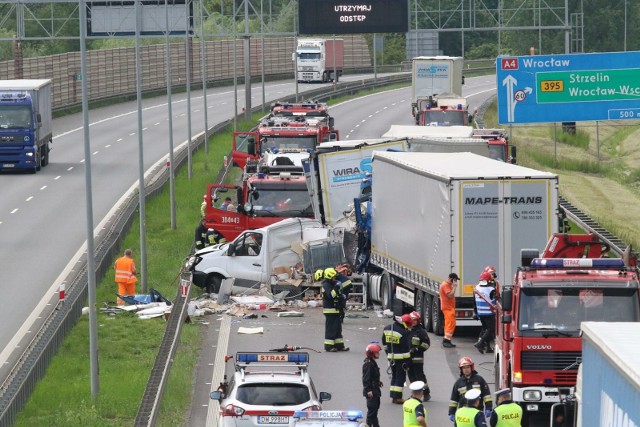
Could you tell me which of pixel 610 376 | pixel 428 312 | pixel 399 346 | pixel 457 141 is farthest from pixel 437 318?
pixel 610 376

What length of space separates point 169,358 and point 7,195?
2986cm

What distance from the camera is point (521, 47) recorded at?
11825cm

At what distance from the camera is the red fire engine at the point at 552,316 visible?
65.3 ft

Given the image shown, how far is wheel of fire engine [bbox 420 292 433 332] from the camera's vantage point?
28.6m

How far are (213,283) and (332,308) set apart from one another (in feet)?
25.7

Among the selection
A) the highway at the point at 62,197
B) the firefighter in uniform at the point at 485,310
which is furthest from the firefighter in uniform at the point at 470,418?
the highway at the point at 62,197

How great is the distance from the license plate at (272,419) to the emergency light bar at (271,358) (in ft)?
3.22

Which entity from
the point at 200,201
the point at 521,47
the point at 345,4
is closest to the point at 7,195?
the point at 200,201

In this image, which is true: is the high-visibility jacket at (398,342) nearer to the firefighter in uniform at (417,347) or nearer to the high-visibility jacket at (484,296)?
the firefighter in uniform at (417,347)

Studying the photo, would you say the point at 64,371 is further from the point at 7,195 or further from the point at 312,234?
the point at 7,195

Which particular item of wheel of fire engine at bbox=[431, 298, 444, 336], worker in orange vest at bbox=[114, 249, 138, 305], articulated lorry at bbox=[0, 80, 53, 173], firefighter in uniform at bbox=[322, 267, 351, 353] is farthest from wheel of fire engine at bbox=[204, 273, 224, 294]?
articulated lorry at bbox=[0, 80, 53, 173]

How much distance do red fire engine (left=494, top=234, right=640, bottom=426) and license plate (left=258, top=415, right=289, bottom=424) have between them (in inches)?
135

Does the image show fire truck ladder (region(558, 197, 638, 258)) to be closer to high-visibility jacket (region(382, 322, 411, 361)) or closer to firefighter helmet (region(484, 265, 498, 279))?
firefighter helmet (region(484, 265, 498, 279))

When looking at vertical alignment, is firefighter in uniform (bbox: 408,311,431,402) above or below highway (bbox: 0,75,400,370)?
above
